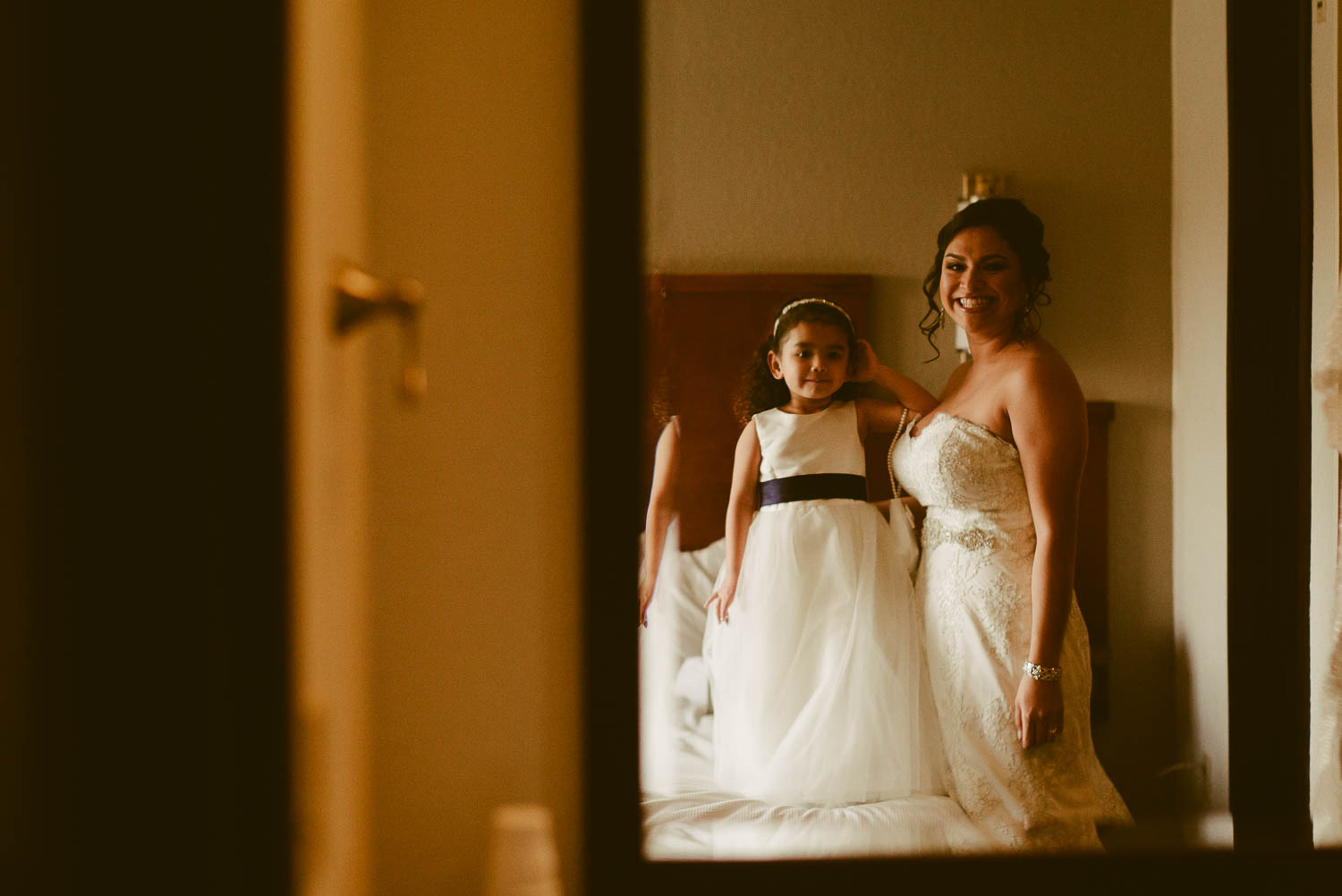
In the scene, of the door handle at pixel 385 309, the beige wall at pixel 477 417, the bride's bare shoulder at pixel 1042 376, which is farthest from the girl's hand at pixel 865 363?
the door handle at pixel 385 309

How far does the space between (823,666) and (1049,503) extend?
8.3 inches

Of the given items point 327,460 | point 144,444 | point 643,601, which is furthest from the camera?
point 643,601

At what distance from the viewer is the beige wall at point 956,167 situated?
2.40 ft

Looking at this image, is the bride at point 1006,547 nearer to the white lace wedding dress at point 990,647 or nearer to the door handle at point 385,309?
the white lace wedding dress at point 990,647

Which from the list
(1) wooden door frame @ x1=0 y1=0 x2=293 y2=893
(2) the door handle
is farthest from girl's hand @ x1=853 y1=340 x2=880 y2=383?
(1) wooden door frame @ x1=0 y1=0 x2=293 y2=893

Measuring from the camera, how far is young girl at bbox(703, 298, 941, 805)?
74 cm

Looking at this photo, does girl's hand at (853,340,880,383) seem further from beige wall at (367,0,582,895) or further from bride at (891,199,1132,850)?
beige wall at (367,0,582,895)

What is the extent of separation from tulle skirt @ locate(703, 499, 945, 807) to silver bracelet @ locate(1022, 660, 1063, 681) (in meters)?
0.08

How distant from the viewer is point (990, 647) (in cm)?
76

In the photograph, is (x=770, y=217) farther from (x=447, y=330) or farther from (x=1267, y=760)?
(x=1267, y=760)

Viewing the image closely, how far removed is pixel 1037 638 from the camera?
76cm

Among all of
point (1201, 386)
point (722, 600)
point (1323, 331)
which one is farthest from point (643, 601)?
point (1323, 331)

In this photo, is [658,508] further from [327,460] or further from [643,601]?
[327,460]

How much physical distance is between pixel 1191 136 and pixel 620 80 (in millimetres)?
436
